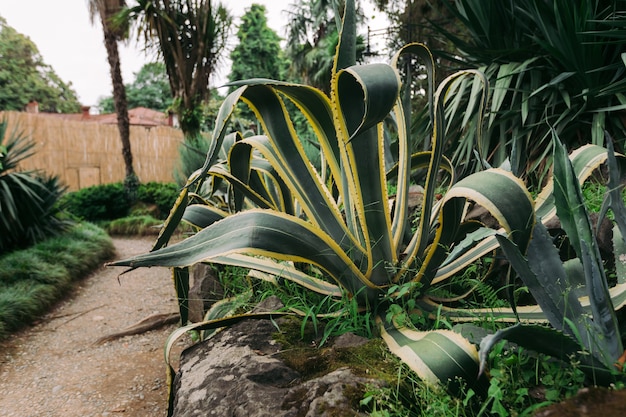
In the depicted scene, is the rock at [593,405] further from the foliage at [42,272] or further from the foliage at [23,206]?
the foliage at [23,206]

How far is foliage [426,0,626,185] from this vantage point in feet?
7.57

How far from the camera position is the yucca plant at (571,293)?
82 centimetres

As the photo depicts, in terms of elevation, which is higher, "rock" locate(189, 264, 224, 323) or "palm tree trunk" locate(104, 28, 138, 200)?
"palm tree trunk" locate(104, 28, 138, 200)

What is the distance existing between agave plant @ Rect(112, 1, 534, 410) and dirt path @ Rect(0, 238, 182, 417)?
0.87m

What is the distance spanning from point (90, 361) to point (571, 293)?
2.42m

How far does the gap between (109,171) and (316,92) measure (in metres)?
11.5

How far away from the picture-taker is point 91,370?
2.30 m

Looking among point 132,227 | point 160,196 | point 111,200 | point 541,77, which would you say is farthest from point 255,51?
point 541,77

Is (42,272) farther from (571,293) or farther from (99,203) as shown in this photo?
(99,203)

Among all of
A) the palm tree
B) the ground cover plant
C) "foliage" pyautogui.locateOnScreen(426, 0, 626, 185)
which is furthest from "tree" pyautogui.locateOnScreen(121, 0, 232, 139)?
the ground cover plant

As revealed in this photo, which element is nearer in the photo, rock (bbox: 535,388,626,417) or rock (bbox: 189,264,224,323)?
rock (bbox: 535,388,626,417)

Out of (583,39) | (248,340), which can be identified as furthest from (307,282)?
(583,39)

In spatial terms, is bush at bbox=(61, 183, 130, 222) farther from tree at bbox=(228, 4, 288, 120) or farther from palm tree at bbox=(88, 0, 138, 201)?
tree at bbox=(228, 4, 288, 120)

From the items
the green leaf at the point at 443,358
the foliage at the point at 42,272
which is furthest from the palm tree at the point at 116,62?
the green leaf at the point at 443,358
